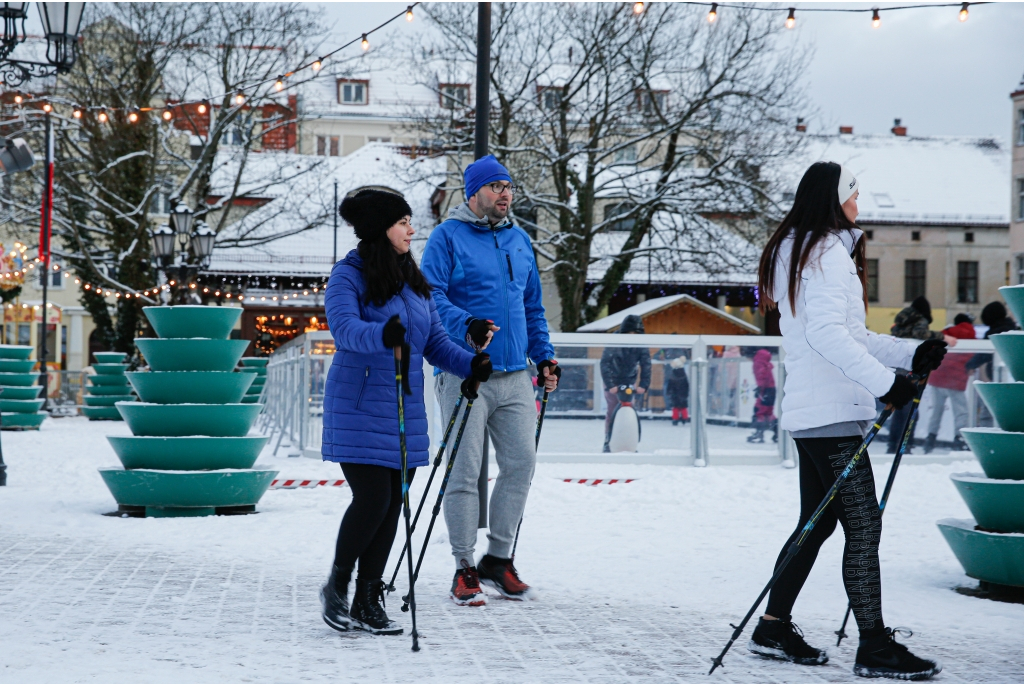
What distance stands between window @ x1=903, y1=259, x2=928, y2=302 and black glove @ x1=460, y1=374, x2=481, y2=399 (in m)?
53.9

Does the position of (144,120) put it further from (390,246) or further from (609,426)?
(390,246)

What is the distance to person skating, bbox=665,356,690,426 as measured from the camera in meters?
13.6

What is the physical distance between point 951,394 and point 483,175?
9796mm

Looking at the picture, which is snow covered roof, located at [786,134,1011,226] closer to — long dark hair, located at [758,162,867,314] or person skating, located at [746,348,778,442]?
person skating, located at [746,348,778,442]

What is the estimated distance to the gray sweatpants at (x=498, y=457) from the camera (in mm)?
5512

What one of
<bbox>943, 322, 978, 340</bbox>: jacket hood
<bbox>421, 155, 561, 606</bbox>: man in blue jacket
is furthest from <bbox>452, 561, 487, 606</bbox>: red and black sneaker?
<bbox>943, 322, 978, 340</bbox>: jacket hood

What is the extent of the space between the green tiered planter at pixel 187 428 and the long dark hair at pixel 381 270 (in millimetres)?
4309

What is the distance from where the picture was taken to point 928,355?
421cm

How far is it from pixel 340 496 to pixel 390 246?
5.52 meters

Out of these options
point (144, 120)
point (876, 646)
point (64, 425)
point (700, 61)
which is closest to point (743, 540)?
point (876, 646)

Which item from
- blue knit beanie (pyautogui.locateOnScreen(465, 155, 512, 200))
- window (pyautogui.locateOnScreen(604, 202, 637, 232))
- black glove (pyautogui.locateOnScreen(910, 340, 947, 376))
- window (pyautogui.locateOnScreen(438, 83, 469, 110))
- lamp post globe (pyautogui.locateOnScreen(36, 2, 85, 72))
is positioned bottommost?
black glove (pyautogui.locateOnScreen(910, 340, 947, 376))

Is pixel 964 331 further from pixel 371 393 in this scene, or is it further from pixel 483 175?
pixel 371 393

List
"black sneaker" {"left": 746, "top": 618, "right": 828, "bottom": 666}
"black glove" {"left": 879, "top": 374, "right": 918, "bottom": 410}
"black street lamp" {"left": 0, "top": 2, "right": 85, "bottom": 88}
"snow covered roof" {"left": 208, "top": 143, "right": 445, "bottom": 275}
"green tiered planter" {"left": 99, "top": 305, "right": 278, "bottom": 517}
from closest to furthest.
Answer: "black glove" {"left": 879, "top": 374, "right": 918, "bottom": 410}
"black sneaker" {"left": 746, "top": 618, "right": 828, "bottom": 666}
"green tiered planter" {"left": 99, "top": 305, "right": 278, "bottom": 517}
"black street lamp" {"left": 0, "top": 2, "right": 85, "bottom": 88}
"snow covered roof" {"left": 208, "top": 143, "right": 445, "bottom": 275}

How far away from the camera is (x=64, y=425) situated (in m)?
24.7
